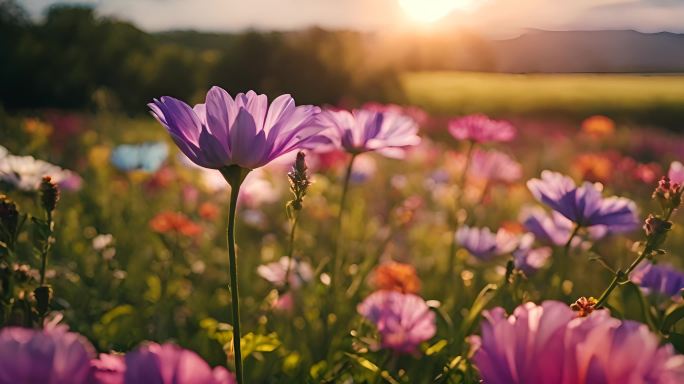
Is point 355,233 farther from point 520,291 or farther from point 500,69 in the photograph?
point 500,69

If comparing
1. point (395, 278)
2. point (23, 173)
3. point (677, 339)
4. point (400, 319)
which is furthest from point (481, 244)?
point (23, 173)

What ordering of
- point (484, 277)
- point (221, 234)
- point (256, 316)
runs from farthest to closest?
point (221, 234)
point (484, 277)
point (256, 316)

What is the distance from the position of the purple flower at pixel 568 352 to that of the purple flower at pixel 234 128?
0.26 meters

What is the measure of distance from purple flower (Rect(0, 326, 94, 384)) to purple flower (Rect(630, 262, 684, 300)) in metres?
0.67

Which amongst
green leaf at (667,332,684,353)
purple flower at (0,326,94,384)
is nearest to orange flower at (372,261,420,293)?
green leaf at (667,332,684,353)

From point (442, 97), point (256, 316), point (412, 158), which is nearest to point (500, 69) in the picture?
point (442, 97)

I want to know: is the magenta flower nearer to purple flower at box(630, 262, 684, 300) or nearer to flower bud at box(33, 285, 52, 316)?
purple flower at box(630, 262, 684, 300)

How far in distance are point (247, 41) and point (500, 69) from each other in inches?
1168

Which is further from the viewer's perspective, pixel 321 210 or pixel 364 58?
pixel 364 58

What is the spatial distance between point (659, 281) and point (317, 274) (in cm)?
42

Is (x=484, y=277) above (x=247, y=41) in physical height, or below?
below

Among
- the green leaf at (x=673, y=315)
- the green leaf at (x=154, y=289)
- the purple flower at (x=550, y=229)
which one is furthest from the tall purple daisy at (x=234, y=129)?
the green leaf at (x=154, y=289)

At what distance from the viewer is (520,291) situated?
0.92m

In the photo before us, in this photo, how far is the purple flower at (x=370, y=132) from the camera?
35.6 inches
